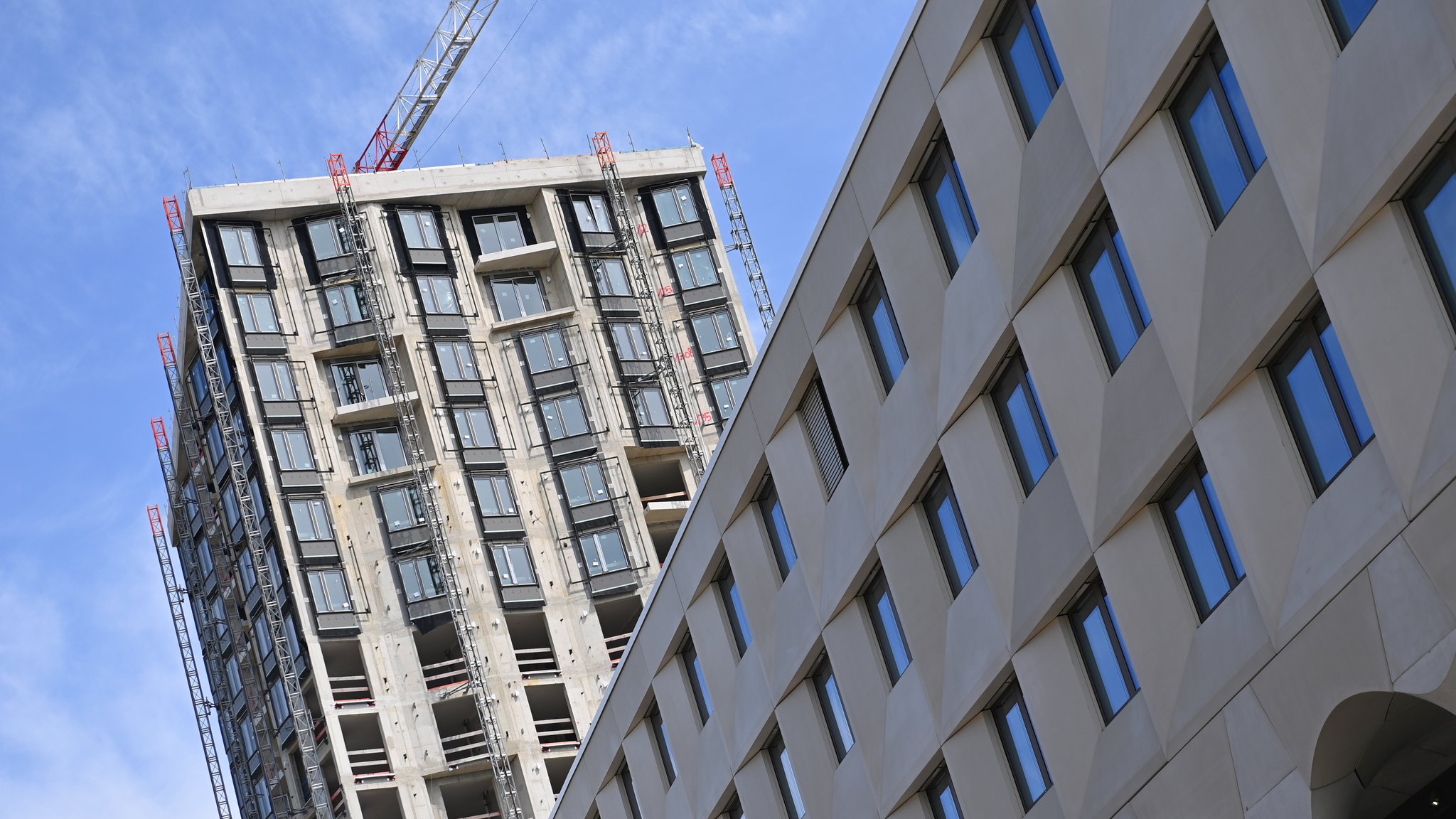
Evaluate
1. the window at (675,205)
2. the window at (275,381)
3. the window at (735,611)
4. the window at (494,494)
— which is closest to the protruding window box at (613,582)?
the window at (494,494)

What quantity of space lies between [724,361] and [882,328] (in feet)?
217

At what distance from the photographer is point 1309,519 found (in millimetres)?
20172

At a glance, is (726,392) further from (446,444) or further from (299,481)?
(299,481)

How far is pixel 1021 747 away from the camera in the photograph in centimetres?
2722

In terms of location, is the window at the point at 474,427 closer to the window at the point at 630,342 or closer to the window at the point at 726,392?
the window at the point at 630,342

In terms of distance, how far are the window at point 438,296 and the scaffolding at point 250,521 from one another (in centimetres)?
1084

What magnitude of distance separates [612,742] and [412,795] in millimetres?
45240

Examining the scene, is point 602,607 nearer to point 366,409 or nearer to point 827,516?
point 366,409

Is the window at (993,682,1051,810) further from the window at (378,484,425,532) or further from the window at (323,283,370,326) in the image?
the window at (323,283,370,326)

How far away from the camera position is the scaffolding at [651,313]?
9394 cm

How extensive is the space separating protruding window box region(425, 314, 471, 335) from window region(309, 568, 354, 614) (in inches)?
507

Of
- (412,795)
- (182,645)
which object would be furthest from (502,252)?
(182,645)

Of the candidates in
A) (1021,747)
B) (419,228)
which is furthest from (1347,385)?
(419,228)

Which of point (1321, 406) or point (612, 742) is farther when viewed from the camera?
point (612, 742)
